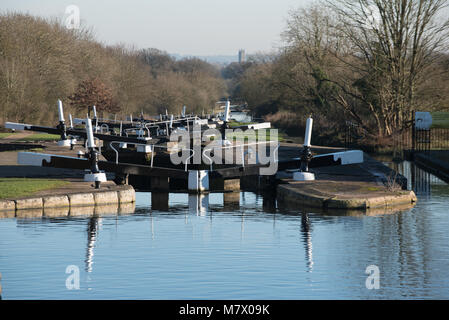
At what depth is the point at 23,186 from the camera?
22109mm

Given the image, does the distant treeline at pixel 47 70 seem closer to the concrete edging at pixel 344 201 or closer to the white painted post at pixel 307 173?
the white painted post at pixel 307 173

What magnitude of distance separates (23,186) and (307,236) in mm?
8810

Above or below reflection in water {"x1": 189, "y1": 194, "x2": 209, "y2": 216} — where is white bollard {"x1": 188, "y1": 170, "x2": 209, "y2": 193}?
above

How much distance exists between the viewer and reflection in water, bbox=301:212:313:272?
1484 centimetres

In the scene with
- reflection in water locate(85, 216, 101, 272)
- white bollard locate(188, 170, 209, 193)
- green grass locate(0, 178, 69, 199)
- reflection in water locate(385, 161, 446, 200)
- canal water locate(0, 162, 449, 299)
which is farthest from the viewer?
reflection in water locate(385, 161, 446, 200)

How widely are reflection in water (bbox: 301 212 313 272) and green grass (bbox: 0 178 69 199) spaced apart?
728cm

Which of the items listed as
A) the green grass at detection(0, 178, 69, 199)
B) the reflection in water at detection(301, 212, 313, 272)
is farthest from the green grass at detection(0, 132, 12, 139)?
the reflection in water at detection(301, 212, 313, 272)

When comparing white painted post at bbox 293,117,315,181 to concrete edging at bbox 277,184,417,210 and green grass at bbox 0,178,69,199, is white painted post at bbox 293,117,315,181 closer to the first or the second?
concrete edging at bbox 277,184,417,210

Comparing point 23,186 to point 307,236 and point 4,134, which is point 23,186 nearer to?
point 307,236

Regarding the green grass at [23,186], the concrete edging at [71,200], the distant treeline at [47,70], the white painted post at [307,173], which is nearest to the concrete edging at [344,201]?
the white painted post at [307,173]

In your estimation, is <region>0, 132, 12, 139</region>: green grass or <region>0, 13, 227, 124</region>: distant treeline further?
<region>0, 13, 227, 124</region>: distant treeline

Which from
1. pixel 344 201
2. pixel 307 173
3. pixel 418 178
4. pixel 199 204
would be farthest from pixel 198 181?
pixel 418 178

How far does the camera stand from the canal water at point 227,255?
1258cm
